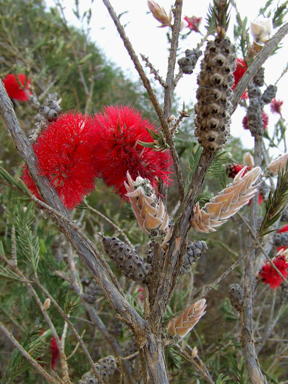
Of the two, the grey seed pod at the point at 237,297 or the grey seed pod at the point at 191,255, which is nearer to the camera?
the grey seed pod at the point at 191,255

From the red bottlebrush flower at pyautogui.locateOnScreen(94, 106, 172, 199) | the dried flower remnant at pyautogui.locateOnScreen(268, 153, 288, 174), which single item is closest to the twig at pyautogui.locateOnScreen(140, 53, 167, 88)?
the red bottlebrush flower at pyautogui.locateOnScreen(94, 106, 172, 199)

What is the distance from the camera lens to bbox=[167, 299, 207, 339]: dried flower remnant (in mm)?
465

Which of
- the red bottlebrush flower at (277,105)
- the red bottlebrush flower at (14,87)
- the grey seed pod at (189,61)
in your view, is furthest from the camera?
the red bottlebrush flower at (14,87)

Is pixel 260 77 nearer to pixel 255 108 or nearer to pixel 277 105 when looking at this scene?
pixel 255 108

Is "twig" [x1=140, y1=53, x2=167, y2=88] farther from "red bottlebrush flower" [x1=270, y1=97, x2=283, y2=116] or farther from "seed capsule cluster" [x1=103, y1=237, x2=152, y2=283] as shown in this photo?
"red bottlebrush flower" [x1=270, y1=97, x2=283, y2=116]

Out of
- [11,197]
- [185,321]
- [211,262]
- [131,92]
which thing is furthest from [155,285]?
[131,92]

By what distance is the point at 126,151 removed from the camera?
54 cm

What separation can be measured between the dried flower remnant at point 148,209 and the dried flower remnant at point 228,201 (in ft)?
0.18

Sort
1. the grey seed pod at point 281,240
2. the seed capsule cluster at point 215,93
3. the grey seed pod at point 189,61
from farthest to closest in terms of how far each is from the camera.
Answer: the grey seed pod at point 281,240
the grey seed pod at point 189,61
the seed capsule cluster at point 215,93

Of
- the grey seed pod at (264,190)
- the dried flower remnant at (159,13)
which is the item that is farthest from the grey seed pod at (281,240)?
the dried flower remnant at (159,13)

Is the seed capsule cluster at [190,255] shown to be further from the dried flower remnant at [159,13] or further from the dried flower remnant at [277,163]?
the dried flower remnant at [159,13]

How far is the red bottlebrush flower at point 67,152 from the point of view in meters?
0.54

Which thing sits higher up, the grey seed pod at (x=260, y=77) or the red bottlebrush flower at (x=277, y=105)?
the red bottlebrush flower at (x=277, y=105)

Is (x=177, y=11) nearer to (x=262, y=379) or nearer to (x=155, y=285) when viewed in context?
(x=155, y=285)
